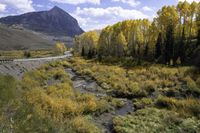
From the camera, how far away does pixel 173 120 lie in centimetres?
2438

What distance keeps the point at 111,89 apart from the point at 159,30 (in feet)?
169

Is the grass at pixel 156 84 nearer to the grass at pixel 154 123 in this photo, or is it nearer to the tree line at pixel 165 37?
the grass at pixel 154 123

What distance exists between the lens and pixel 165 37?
82312 millimetres

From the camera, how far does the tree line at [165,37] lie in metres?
74.1

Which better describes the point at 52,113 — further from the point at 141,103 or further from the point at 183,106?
the point at 183,106

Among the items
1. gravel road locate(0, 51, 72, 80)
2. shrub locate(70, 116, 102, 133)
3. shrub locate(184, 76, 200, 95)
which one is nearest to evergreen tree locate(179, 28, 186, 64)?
gravel road locate(0, 51, 72, 80)

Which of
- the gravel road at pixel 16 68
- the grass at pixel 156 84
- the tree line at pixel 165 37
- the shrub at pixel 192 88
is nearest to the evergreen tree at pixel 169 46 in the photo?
the tree line at pixel 165 37

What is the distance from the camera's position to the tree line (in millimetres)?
74125

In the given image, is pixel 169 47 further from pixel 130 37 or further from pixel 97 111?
pixel 97 111

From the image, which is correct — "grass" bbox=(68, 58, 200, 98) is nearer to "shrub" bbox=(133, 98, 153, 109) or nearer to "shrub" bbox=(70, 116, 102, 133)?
"shrub" bbox=(133, 98, 153, 109)

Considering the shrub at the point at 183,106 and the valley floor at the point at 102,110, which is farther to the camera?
the shrub at the point at 183,106

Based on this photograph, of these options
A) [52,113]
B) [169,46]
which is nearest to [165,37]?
[169,46]

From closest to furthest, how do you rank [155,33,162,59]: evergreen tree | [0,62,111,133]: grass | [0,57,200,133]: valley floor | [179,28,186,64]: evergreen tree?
[0,62,111,133]: grass, [0,57,200,133]: valley floor, [179,28,186,64]: evergreen tree, [155,33,162,59]: evergreen tree

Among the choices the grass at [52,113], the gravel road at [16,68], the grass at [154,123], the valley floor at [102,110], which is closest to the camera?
the grass at [52,113]
